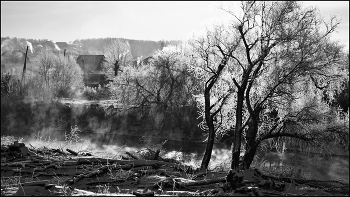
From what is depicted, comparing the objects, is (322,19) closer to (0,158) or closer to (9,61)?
(0,158)

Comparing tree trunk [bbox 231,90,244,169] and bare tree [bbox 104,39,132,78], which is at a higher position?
bare tree [bbox 104,39,132,78]

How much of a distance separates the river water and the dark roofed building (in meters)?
35.1

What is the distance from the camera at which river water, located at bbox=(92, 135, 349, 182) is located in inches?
1114

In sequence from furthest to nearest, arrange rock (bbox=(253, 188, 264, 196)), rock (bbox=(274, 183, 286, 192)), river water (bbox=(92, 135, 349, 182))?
river water (bbox=(92, 135, 349, 182))
rock (bbox=(274, 183, 286, 192))
rock (bbox=(253, 188, 264, 196))

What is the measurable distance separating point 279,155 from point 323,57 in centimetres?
1619

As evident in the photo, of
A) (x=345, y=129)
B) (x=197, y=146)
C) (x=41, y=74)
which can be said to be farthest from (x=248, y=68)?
(x=41, y=74)

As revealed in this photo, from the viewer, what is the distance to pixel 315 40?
22078mm

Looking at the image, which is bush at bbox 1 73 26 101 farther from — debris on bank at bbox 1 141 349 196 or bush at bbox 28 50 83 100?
debris on bank at bbox 1 141 349 196

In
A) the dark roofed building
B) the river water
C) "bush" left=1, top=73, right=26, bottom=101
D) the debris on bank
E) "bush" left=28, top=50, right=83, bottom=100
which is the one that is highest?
the dark roofed building

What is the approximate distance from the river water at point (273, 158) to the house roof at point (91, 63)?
43908 millimetres

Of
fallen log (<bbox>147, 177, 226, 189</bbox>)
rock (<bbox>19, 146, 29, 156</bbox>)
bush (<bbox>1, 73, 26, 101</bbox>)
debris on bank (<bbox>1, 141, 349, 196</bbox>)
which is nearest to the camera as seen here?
debris on bank (<bbox>1, 141, 349, 196</bbox>)

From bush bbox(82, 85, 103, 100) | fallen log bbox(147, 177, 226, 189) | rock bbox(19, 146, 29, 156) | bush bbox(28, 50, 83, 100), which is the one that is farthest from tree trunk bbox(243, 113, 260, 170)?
bush bbox(82, 85, 103, 100)

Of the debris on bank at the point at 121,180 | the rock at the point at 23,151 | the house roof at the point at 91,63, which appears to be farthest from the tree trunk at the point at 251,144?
the house roof at the point at 91,63

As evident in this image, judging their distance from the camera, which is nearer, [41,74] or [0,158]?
[0,158]
